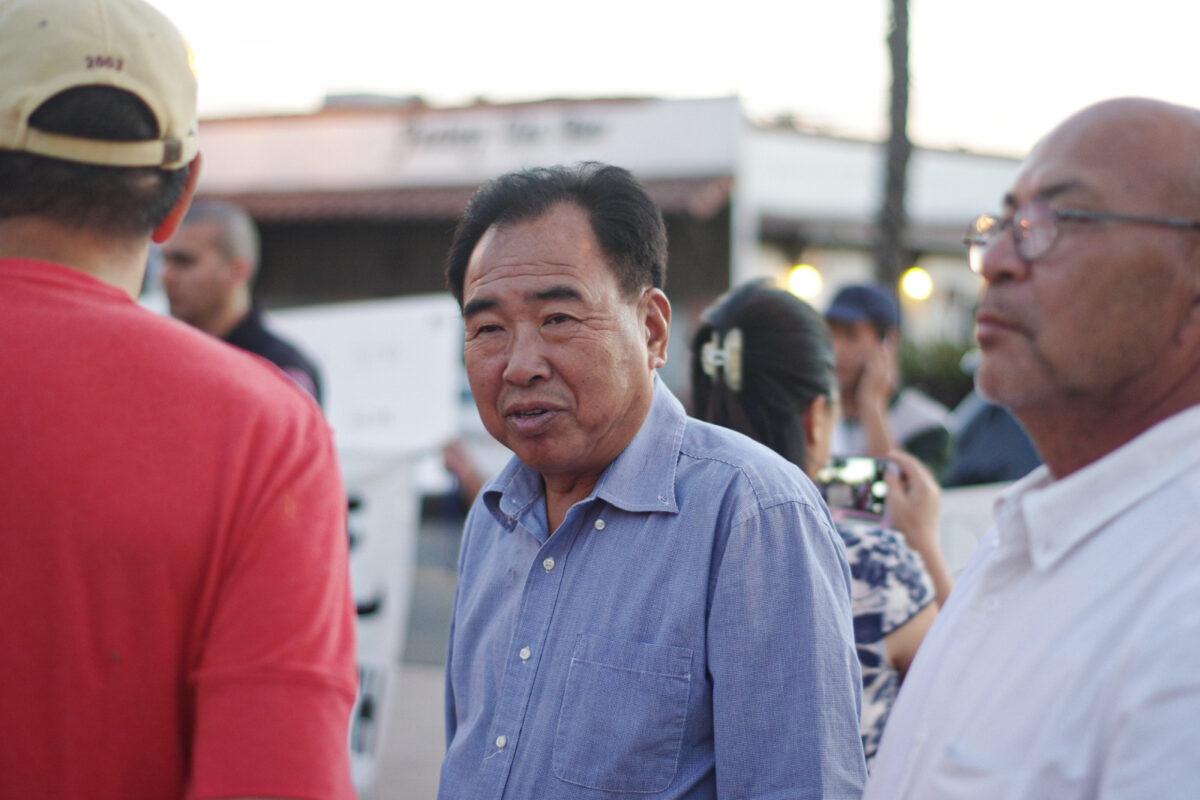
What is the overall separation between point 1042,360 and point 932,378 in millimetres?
13961

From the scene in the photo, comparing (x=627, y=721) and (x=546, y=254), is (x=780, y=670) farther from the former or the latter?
(x=546, y=254)

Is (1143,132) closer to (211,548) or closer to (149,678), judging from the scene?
(211,548)

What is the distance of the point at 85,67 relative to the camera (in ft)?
4.57

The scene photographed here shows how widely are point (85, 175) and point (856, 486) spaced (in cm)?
209

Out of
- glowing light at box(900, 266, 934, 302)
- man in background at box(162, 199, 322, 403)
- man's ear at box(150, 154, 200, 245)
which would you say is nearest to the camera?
man's ear at box(150, 154, 200, 245)

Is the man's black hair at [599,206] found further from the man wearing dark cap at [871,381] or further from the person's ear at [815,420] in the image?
the man wearing dark cap at [871,381]

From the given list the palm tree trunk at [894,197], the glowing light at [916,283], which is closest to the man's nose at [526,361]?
the palm tree trunk at [894,197]

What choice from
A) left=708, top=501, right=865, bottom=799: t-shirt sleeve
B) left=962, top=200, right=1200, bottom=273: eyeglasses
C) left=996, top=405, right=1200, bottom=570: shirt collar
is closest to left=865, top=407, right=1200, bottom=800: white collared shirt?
left=996, top=405, right=1200, bottom=570: shirt collar

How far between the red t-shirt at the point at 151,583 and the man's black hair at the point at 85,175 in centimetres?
13

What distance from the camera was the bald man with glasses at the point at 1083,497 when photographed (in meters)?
1.14

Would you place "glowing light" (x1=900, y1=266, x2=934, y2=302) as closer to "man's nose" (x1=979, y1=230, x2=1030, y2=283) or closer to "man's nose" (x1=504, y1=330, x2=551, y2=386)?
"man's nose" (x1=504, y1=330, x2=551, y2=386)

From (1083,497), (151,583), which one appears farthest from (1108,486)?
(151,583)

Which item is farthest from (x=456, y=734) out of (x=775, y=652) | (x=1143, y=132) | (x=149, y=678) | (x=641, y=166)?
(x=641, y=166)

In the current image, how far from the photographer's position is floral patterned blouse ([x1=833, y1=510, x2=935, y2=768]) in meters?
2.54
